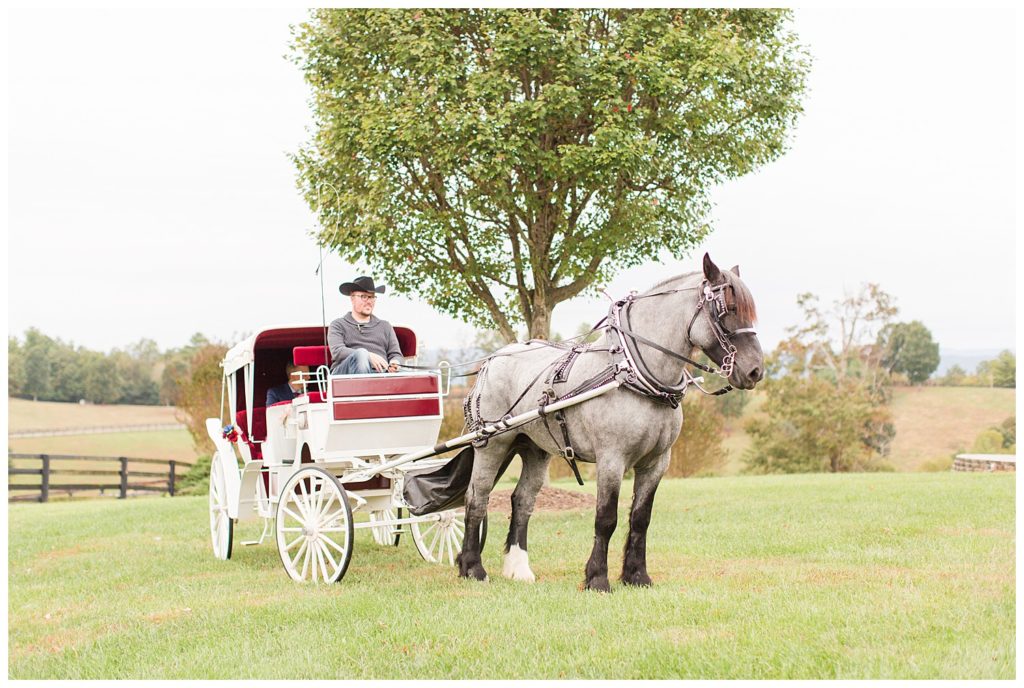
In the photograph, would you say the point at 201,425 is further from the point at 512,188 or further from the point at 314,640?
the point at 314,640

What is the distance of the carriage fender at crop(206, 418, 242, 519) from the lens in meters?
9.46

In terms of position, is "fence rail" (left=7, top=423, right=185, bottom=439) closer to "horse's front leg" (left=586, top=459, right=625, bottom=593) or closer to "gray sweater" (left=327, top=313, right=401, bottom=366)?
"gray sweater" (left=327, top=313, right=401, bottom=366)

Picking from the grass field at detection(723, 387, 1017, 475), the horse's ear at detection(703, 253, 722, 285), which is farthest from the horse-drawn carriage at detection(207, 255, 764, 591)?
the grass field at detection(723, 387, 1017, 475)

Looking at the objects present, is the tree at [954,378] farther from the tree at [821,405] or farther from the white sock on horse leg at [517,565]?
the white sock on horse leg at [517,565]

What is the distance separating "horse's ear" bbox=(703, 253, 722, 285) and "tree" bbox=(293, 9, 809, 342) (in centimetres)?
510

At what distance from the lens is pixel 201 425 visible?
26859 millimetres

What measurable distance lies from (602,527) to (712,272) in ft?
6.44

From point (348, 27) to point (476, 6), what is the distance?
1714 millimetres

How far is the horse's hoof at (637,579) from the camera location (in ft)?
24.2

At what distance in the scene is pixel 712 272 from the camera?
6695 mm

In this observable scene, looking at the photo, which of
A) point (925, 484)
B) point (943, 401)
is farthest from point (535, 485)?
point (943, 401)

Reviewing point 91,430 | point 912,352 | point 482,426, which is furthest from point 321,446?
point 91,430

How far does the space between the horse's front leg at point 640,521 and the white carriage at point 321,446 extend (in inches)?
65.8

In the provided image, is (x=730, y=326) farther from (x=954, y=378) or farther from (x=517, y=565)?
(x=954, y=378)
